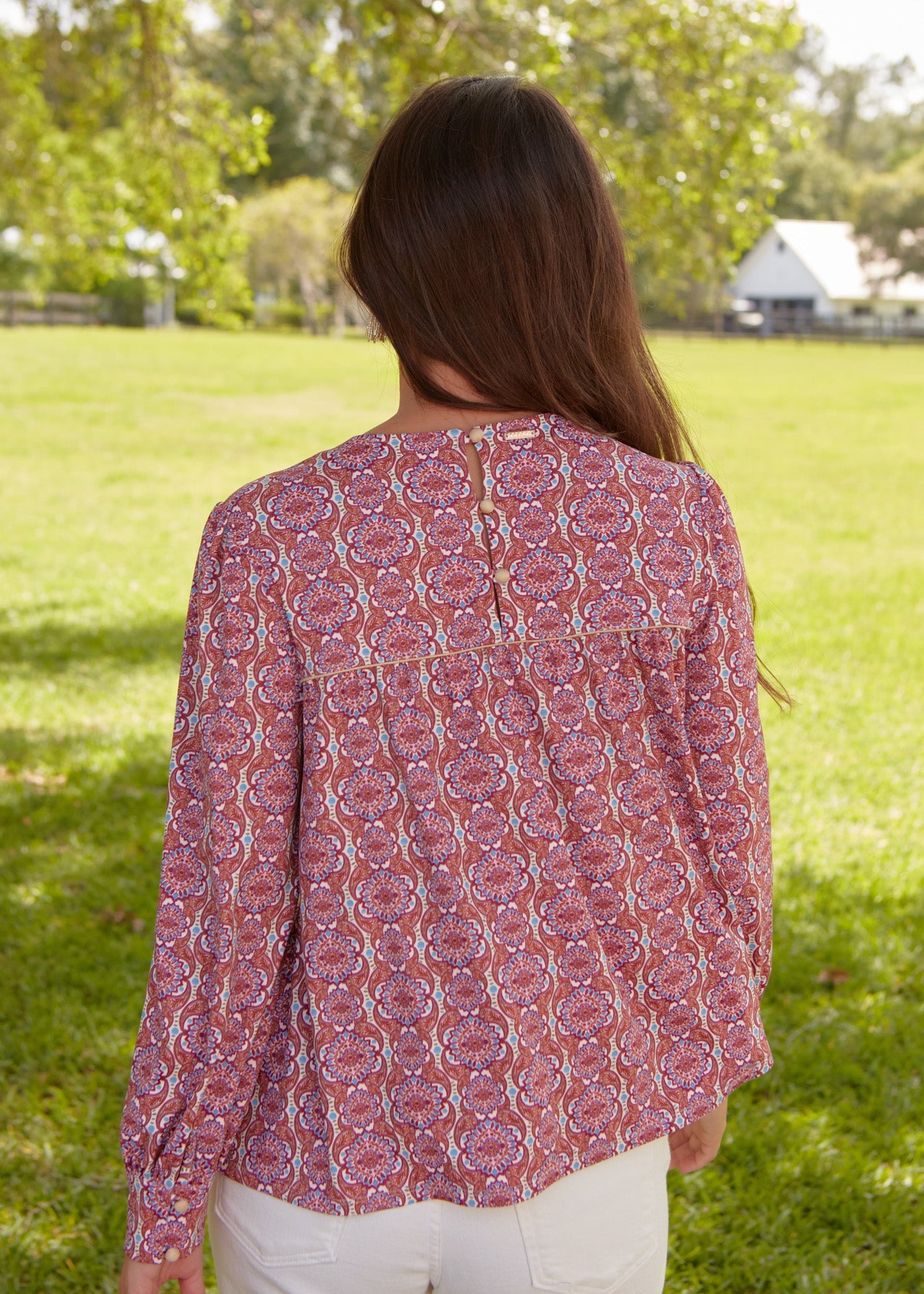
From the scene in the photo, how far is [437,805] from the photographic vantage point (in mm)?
1484

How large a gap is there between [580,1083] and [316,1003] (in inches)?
12.8

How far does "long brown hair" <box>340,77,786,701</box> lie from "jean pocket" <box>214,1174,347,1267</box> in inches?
37.3

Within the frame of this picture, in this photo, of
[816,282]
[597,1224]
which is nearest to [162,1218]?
[597,1224]

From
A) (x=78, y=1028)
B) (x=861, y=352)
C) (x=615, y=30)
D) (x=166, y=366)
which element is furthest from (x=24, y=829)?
(x=861, y=352)

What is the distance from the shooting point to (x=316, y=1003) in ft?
4.95

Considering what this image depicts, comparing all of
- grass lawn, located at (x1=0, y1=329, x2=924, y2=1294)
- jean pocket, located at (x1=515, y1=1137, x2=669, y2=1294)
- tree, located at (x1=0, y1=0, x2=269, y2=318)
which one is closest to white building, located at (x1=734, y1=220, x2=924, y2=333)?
grass lawn, located at (x1=0, y1=329, x2=924, y2=1294)

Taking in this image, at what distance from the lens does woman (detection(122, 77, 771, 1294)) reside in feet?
4.87

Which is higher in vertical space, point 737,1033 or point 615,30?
point 615,30

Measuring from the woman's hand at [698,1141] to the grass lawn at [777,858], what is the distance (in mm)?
1155

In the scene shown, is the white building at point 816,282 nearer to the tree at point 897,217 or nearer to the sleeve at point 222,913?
the tree at point 897,217

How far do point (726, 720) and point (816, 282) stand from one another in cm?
7492

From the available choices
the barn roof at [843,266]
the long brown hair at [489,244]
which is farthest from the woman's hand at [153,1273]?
the barn roof at [843,266]

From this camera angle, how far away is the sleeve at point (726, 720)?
5.37 ft

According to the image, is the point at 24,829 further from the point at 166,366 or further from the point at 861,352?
the point at 861,352
